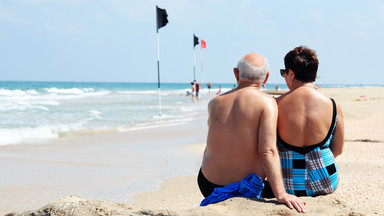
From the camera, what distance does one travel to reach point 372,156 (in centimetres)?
615

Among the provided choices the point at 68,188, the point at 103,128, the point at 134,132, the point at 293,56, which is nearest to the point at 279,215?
the point at 293,56

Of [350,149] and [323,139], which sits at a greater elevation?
[323,139]

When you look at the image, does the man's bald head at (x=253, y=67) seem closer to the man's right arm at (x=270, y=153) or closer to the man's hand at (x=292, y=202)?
the man's right arm at (x=270, y=153)

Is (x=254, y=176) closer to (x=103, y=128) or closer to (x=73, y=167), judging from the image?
(x=73, y=167)

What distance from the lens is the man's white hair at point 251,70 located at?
2816 millimetres

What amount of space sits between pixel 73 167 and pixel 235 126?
432 centimetres

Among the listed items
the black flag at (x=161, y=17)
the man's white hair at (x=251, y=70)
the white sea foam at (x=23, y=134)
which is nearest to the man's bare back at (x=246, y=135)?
the man's white hair at (x=251, y=70)

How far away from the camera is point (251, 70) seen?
9.26 feet

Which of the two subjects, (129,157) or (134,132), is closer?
(129,157)

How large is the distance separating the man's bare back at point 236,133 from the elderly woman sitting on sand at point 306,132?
0.71 ft

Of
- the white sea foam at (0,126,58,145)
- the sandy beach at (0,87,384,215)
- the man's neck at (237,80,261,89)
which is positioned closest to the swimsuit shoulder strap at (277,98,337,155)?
the sandy beach at (0,87,384,215)

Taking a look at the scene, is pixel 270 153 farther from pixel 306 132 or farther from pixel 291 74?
pixel 291 74

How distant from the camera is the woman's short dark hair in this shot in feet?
9.48

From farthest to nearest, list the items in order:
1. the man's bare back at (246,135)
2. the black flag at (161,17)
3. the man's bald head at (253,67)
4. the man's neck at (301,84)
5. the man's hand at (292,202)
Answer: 1. the black flag at (161,17)
2. the man's neck at (301,84)
3. the man's bald head at (253,67)
4. the man's bare back at (246,135)
5. the man's hand at (292,202)
